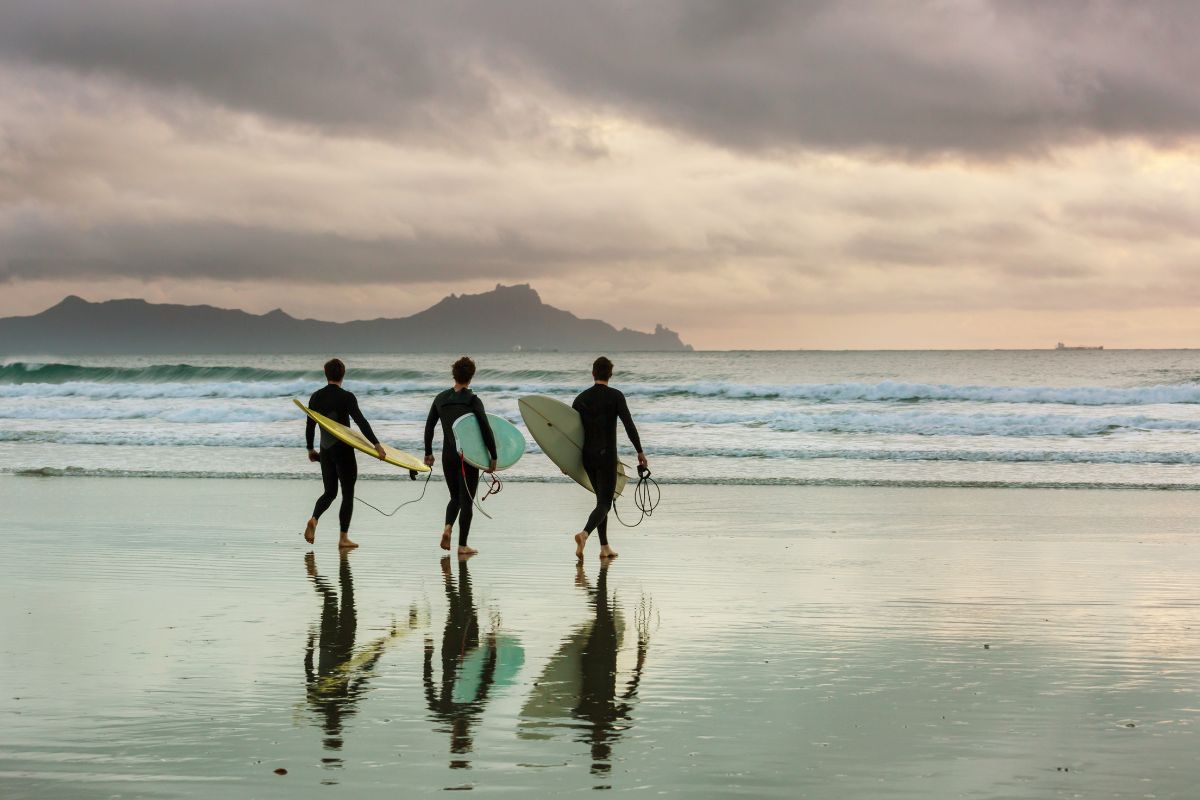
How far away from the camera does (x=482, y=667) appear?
635cm

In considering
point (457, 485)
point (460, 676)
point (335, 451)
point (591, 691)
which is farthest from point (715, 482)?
point (591, 691)

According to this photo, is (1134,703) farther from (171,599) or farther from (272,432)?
(272,432)

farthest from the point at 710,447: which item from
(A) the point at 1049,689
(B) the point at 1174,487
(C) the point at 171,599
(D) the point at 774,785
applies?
(D) the point at 774,785

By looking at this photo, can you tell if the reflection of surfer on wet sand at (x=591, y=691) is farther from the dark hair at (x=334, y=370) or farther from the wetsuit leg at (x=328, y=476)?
the dark hair at (x=334, y=370)

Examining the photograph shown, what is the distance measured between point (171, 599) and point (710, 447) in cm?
1577

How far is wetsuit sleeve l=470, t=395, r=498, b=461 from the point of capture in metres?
10.9

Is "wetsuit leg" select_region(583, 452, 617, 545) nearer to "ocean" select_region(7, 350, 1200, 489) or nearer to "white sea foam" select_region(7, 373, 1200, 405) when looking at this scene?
Result: "ocean" select_region(7, 350, 1200, 489)

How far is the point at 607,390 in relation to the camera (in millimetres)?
10992

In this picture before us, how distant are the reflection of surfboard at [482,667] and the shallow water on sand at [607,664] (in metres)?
0.03

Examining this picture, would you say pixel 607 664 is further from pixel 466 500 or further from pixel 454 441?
pixel 454 441

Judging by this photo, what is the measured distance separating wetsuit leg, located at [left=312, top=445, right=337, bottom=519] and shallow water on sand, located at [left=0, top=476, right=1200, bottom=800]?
385 millimetres

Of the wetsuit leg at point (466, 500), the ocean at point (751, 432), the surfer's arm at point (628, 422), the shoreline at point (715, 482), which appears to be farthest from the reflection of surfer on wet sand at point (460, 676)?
the ocean at point (751, 432)

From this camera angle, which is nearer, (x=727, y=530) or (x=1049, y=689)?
(x=1049, y=689)

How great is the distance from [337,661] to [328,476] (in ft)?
17.7
